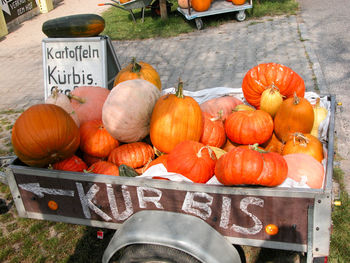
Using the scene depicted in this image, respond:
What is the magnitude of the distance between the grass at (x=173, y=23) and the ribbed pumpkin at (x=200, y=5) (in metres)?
0.65

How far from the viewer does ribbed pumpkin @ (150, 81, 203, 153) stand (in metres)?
2.56

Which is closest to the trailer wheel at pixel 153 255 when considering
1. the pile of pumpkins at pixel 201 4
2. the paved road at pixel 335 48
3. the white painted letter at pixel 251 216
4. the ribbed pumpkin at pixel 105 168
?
the white painted letter at pixel 251 216

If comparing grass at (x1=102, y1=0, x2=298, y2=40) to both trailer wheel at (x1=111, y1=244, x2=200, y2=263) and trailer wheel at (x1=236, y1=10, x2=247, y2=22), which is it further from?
trailer wheel at (x1=111, y1=244, x2=200, y2=263)

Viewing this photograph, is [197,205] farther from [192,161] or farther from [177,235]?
[192,161]

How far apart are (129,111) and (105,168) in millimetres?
473

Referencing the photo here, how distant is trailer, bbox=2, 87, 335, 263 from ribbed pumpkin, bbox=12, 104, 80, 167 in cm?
15

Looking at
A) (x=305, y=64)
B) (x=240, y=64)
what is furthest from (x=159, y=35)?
(x=305, y=64)

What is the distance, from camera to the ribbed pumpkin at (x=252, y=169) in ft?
6.72

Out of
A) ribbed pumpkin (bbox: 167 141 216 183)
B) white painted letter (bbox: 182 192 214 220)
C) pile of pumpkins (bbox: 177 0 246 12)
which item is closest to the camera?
white painted letter (bbox: 182 192 214 220)

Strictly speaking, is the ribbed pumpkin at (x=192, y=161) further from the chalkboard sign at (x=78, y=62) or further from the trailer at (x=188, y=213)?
the chalkboard sign at (x=78, y=62)

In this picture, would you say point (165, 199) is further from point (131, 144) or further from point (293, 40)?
point (293, 40)

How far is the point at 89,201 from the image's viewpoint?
2.28m

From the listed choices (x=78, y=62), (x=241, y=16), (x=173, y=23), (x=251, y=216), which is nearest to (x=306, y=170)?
(x=251, y=216)

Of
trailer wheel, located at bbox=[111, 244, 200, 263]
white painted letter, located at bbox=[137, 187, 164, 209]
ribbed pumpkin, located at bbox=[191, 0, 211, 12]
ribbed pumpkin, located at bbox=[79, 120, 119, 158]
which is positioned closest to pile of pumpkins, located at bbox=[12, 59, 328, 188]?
ribbed pumpkin, located at bbox=[79, 120, 119, 158]
